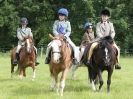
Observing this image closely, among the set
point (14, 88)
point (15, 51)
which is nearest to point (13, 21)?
point (15, 51)

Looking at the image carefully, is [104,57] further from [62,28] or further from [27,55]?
[27,55]

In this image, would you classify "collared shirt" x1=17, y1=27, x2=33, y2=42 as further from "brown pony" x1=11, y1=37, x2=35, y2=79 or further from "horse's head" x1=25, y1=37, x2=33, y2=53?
"horse's head" x1=25, y1=37, x2=33, y2=53

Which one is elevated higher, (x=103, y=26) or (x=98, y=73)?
(x=103, y=26)

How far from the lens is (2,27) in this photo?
169ft

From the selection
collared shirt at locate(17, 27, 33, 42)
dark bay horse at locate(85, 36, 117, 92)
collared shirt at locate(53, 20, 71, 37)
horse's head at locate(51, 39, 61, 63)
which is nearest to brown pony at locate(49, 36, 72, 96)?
horse's head at locate(51, 39, 61, 63)

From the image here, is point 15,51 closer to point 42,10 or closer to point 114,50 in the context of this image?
point 114,50

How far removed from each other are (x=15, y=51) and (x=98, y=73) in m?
5.78

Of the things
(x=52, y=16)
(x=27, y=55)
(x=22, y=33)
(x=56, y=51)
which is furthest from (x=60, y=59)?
(x=52, y=16)

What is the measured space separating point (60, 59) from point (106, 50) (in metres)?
1.56

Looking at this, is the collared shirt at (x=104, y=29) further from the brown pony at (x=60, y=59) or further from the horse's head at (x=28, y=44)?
the horse's head at (x=28, y=44)

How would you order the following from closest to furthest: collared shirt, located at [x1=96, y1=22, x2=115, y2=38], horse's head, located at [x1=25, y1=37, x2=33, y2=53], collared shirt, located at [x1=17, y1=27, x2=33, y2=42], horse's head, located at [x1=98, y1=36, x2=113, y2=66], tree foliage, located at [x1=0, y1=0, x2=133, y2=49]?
1. horse's head, located at [x1=98, y1=36, x2=113, y2=66]
2. collared shirt, located at [x1=96, y1=22, x2=115, y2=38]
3. horse's head, located at [x1=25, y1=37, x2=33, y2=53]
4. collared shirt, located at [x1=17, y1=27, x2=33, y2=42]
5. tree foliage, located at [x1=0, y1=0, x2=133, y2=49]

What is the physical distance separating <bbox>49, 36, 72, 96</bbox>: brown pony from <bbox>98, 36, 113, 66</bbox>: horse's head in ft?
3.31

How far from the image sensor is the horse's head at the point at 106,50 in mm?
13123

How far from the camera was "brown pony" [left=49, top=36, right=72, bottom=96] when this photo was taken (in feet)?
39.6
